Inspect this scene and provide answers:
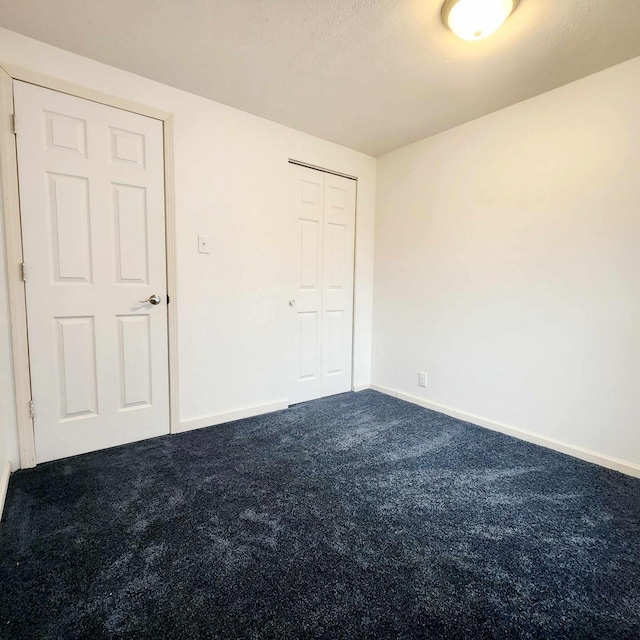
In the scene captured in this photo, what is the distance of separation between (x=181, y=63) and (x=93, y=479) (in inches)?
95.3

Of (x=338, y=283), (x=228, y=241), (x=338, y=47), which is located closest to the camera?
(x=338, y=47)

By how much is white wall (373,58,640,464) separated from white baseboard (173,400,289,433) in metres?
1.25

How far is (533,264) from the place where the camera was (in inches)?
94.5

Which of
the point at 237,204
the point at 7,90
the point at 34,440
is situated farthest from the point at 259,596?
the point at 7,90

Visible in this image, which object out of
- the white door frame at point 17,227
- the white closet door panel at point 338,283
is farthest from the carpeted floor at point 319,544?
the white closet door panel at point 338,283

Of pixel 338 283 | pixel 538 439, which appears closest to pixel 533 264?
pixel 538 439

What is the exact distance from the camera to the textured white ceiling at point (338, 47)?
165 cm

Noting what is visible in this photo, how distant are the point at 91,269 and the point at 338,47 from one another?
1.92 meters

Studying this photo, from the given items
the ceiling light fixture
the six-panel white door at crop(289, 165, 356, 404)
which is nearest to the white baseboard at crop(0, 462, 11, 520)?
the six-panel white door at crop(289, 165, 356, 404)

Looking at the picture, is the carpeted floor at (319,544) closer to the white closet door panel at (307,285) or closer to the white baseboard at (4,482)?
the white baseboard at (4,482)

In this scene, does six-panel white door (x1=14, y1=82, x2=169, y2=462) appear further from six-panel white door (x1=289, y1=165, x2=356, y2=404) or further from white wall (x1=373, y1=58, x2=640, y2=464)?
white wall (x1=373, y1=58, x2=640, y2=464)

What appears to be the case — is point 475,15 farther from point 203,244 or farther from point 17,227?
point 17,227

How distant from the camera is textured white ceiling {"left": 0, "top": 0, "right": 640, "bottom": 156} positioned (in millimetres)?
1648

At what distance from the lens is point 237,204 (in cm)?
263
